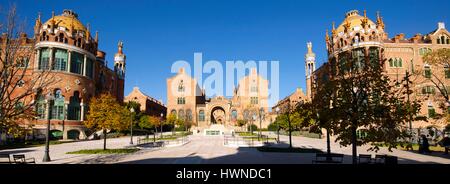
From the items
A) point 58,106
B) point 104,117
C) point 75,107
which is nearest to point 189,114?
point 75,107

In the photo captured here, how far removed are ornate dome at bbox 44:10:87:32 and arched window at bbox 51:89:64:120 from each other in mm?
12101

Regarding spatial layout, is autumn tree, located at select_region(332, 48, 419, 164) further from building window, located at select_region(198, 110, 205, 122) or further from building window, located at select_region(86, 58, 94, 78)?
building window, located at select_region(198, 110, 205, 122)

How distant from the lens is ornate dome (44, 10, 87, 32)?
51006mm

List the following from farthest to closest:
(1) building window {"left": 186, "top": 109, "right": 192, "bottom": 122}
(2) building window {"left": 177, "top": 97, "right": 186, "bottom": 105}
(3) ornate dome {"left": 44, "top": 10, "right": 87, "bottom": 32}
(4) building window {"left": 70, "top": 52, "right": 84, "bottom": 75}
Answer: (2) building window {"left": 177, "top": 97, "right": 186, "bottom": 105} → (1) building window {"left": 186, "top": 109, "right": 192, "bottom": 122} → (3) ornate dome {"left": 44, "top": 10, "right": 87, "bottom": 32} → (4) building window {"left": 70, "top": 52, "right": 84, "bottom": 75}

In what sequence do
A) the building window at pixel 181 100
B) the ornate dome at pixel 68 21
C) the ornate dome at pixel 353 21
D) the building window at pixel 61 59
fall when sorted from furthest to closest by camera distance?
the building window at pixel 181 100 < the ornate dome at pixel 68 21 < the ornate dome at pixel 353 21 < the building window at pixel 61 59

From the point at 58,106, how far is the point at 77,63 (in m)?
8.15

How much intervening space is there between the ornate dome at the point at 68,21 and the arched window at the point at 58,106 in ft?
39.7

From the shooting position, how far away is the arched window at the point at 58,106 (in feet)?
155

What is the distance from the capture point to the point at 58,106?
4759cm

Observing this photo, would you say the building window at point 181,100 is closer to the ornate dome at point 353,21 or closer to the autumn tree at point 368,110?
the ornate dome at point 353,21

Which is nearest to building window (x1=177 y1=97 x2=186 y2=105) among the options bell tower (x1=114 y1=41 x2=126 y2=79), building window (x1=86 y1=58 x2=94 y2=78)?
bell tower (x1=114 y1=41 x2=126 y2=79)

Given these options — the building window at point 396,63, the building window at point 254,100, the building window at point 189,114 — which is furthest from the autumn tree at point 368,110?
the building window at point 254,100
